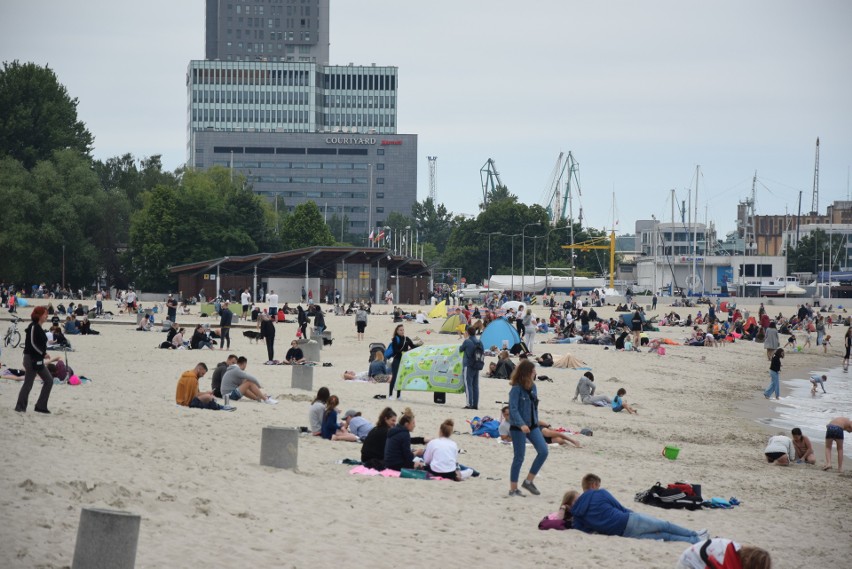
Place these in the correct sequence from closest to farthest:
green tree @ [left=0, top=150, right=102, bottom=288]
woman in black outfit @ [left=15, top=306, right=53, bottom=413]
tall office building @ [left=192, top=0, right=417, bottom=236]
→ woman in black outfit @ [left=15, top=306, right=53, bottom=413], green tree @ [left=0, top=150, right=102, bottom=288], tall office building @ [left=192, top=0, right=417, bottom=236]

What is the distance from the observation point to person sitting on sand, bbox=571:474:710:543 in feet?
32.6

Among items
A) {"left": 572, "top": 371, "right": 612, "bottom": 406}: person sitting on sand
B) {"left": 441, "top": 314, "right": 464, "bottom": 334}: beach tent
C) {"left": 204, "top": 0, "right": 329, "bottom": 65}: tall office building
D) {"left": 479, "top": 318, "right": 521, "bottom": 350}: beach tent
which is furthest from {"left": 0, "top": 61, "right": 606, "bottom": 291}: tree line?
{"left": 204, "top": 0, "right": 329, "bottom": 65}: tall office building

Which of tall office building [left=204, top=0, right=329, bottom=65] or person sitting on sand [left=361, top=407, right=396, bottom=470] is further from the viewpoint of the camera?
tall office building [left=204, top=0, right=329, bottom=65]

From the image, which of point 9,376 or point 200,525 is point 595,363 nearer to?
point 9,376

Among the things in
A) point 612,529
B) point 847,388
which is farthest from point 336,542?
point 847,388

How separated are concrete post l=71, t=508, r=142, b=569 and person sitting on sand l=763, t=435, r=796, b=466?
440 inches

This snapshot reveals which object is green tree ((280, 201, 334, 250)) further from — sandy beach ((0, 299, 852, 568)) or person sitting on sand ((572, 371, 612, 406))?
sandy beach ((0, 299, 852, 568))

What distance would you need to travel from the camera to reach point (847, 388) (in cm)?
3241

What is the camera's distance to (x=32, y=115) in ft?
262

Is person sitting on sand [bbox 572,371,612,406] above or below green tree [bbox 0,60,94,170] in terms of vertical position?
below

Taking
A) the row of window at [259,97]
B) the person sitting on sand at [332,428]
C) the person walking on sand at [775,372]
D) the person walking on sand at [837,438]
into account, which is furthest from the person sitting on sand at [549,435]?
the row of window at [259,97]

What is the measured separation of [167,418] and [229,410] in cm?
178

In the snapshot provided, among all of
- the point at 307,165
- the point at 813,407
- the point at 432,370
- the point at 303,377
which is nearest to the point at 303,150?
the point at 307,165

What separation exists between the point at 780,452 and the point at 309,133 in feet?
499
